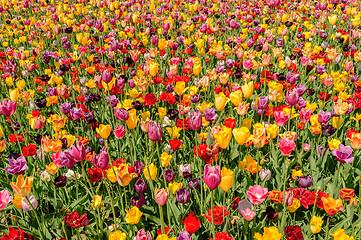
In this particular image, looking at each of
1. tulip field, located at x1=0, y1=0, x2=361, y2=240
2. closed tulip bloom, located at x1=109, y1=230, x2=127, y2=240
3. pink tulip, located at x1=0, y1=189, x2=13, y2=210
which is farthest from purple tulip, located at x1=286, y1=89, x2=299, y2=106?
pink tulip, located at x1=0, y1=189, x2=13, y2=210

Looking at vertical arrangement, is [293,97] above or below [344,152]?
above

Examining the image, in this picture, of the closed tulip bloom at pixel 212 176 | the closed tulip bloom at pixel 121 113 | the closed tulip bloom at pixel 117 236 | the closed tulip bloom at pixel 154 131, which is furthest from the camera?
the closed tulip bloom at pixel 121 113

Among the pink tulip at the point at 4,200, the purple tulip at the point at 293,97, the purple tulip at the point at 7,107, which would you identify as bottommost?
the pink tulip at the point at 4,200

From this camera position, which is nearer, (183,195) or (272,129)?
(183,195)

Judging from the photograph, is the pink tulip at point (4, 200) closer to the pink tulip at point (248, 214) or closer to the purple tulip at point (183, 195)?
the purple tulip at point (183, 195)

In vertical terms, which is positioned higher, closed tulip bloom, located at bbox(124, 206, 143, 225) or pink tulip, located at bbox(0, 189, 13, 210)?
pink tulip, located at bbox(0, 189, 13, 210)

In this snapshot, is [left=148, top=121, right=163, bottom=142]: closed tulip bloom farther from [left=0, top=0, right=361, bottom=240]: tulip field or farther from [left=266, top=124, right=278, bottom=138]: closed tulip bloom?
[left=266, top=124, right=278, bottom=138]: closed tulip bloom


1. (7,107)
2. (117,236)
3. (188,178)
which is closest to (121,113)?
(188,178)

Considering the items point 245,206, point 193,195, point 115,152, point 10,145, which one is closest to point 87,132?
point 115,152

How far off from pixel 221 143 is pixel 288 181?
0.88 meters

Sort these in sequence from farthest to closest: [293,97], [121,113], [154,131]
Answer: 1. [293,97]
2. [121,113]
3. [154,131]

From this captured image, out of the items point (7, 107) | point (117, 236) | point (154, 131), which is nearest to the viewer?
point (117, 236)

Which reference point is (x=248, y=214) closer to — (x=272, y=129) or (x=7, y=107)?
(x=272, y=129)

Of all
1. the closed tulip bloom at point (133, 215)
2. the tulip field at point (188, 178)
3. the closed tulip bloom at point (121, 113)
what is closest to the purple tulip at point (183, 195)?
the tulip field at point (188, 178)
